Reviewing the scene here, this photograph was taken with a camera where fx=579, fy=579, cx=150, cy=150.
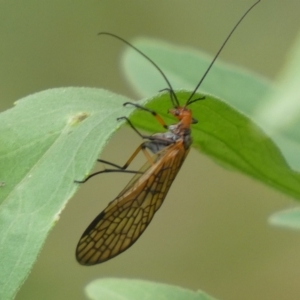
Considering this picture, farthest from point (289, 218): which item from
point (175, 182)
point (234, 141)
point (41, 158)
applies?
point (175, 182)

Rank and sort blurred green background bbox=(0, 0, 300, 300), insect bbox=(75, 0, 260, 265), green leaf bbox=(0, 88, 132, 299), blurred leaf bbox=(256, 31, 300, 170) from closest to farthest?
blurred leaf bbox=(256, 31, 300, 170)
green leaf bbox=(0, 88, 132, 299)
insect bbox=(75, 0, 260, 265)
blurred green background bbox=(0, 0, 300, 300)

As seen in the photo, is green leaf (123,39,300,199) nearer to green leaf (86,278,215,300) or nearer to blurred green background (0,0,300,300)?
green leaf (86,278,215,300)

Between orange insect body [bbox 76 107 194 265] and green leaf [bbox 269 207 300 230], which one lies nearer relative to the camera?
green leaf [bbox 269 207 300 230]

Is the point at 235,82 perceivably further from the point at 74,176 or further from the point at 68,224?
the point at 68,224

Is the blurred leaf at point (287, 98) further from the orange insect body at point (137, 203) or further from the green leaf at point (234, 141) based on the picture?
the orange insect body at point (137, 203)

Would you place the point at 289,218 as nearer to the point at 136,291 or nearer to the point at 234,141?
the point at 234,141

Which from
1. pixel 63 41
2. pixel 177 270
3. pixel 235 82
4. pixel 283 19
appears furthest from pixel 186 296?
pixel 63 41

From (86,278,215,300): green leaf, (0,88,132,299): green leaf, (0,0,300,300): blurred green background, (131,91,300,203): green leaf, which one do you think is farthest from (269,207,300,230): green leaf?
(0,0,300,300): blurred green background
